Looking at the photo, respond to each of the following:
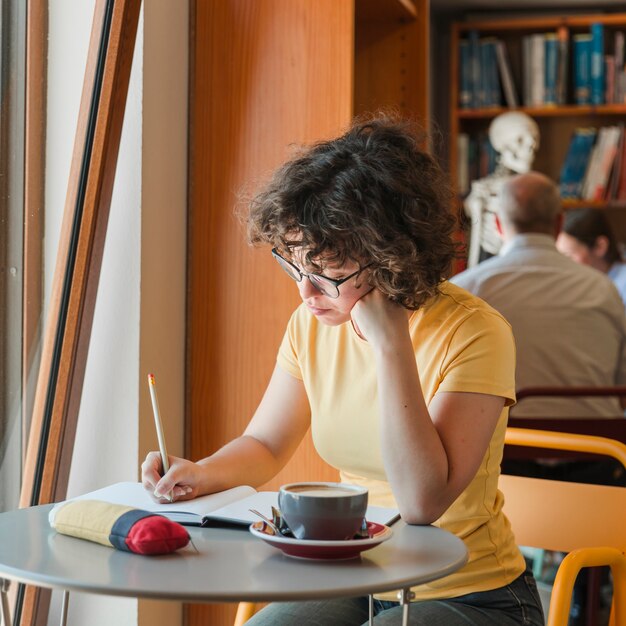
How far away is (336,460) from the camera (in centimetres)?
151

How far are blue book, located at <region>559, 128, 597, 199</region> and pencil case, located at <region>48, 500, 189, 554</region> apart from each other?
4.00 meters

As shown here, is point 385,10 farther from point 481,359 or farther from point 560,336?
point 481,359

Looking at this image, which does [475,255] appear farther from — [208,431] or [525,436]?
[525,436]

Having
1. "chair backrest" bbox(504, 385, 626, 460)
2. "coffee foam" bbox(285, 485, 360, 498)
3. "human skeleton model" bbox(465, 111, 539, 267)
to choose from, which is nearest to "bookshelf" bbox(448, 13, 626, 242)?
"human skeleton model" bbox(465, 111, 539, 267)

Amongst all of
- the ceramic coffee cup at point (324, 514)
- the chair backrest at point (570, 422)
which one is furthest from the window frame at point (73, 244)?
the chair backrest at point (570, 422)

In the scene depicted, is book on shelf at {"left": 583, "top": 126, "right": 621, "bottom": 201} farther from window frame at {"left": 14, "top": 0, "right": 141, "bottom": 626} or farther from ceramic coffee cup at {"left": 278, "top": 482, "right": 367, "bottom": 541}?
ceramic coffee cup at {"left": 278, "top": 482, "right": 367, "bottom": 541}

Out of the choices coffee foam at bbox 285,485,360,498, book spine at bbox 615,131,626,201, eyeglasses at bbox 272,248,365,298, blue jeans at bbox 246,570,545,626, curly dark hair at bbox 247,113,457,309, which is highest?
book spine at bbox 615,131,626,201

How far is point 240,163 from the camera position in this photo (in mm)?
2232

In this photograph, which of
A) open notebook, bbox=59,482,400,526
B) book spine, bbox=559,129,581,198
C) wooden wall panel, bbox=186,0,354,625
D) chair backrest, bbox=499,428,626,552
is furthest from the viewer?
book spine, bbox=559,129,581,198

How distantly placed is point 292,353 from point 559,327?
1.51 metres

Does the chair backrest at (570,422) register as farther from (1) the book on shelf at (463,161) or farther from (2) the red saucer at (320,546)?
(1) the book on shelf at (463,161)

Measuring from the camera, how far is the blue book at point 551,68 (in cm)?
468

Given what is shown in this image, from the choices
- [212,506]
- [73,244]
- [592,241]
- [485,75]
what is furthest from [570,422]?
[485,75]

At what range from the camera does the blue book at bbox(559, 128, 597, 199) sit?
187 inches
